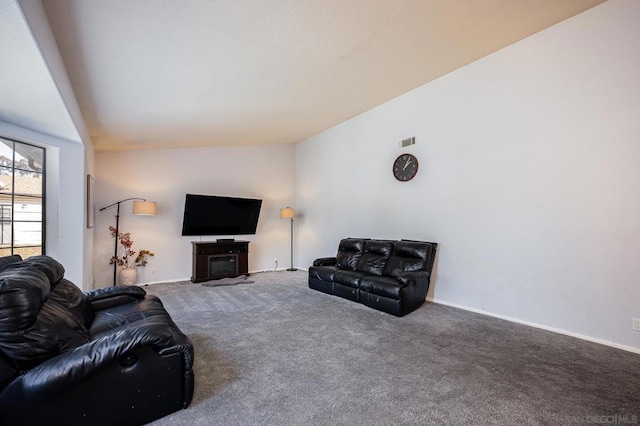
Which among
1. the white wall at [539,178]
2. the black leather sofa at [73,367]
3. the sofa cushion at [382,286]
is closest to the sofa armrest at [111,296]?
the black leather sofa at [73,367]

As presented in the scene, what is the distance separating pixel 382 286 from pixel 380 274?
610 millimetres

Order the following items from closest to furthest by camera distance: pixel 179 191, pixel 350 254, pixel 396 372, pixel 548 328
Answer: pixel 396 372 → pixel 548 328 → pixel 350 254 → pixel 179 191

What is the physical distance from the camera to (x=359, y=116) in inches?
225

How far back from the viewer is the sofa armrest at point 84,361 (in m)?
1.47

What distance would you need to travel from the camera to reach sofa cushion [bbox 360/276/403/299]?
372 centimetres

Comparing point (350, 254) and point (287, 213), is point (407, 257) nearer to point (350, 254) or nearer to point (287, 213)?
point (350, 254)

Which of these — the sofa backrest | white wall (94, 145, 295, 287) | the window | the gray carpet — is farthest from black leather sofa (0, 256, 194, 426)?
white wall (94, 145, 295, 287)

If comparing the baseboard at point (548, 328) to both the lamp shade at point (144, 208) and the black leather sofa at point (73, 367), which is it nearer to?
the black leather sofa at point (73, 367)

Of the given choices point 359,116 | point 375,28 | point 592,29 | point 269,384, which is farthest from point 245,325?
point 592,29

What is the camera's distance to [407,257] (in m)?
4.37

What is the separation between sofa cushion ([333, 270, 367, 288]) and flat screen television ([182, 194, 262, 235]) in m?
2.79

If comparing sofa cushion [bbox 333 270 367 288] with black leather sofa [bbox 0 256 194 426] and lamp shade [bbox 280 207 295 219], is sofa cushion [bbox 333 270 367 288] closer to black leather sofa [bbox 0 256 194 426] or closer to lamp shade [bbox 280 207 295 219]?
lamp shade [bbox 280 207 295 219]

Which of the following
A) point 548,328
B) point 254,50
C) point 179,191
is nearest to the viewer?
point 254,50

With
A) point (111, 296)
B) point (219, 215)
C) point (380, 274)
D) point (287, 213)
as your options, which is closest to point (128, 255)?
point (219, 215)
